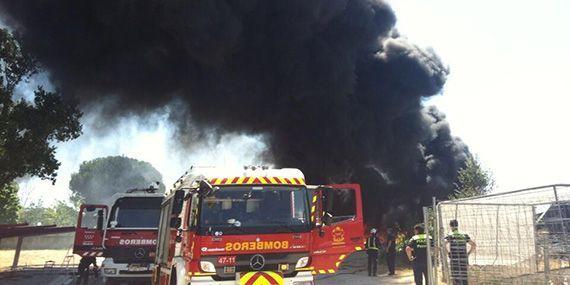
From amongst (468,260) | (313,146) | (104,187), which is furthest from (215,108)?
(104,187)

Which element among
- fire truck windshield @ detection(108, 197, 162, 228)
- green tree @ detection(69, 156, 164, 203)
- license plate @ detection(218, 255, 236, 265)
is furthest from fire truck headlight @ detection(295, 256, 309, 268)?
green tree @ detection(69, 156, 164, 203)

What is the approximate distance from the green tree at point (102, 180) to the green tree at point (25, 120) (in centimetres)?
6091

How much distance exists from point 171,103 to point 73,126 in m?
4.43

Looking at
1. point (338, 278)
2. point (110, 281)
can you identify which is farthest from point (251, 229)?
point (338, 278)

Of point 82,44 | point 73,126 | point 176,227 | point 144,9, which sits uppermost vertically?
point 144,9

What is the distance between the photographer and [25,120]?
15.7 meters

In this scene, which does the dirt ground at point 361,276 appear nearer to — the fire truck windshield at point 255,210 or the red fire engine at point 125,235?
the red fire engine at point 125,235

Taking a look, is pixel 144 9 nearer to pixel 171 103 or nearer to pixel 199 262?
pixel 171 103

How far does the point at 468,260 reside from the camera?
21.2 ft

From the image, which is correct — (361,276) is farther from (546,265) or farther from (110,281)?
(546,265)

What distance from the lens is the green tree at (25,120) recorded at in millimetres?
15703

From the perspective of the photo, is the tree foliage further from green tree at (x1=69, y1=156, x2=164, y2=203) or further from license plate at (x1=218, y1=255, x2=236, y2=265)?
license plate at (x1=218, y1=255, x2=236, y2=265)

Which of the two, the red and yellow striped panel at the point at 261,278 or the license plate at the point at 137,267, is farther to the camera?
the license plate at the point at 137,267

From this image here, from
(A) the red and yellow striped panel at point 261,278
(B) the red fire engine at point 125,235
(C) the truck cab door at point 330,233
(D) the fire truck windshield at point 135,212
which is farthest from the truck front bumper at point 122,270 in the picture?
(A) the red and yellow striped panel at point 261,278
